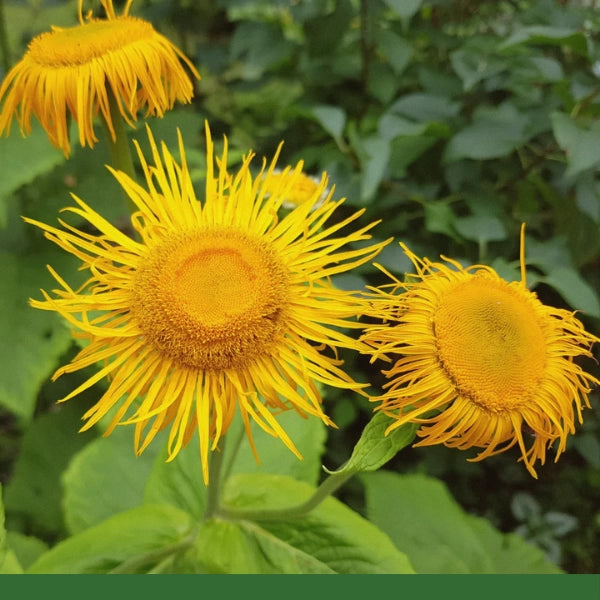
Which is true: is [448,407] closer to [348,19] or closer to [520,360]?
[520,360]

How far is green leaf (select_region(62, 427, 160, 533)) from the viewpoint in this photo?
0.93 m

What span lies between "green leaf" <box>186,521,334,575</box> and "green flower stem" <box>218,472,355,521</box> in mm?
15

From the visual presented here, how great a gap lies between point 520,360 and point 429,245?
0.69 m

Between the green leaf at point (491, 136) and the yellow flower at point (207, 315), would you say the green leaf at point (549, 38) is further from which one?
the yellow flower at point (207, 315)

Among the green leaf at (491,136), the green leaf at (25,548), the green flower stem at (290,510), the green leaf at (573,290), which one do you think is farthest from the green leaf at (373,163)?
the green leaf at (25,548)

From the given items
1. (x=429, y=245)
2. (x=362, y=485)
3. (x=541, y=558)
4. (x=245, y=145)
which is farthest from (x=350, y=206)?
(x=541, y=558)

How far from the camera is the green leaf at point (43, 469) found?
4.01 ft

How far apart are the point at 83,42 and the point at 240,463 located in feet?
1.98

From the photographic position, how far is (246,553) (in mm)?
706

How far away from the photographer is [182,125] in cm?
131

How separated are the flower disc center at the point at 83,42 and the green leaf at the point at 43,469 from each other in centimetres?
86

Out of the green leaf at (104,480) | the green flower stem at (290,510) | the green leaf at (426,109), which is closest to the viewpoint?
the green flower stem at (290,510)

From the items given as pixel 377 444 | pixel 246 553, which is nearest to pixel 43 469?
pixel 246 553

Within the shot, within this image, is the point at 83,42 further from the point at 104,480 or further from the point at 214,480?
the point at 104,480
